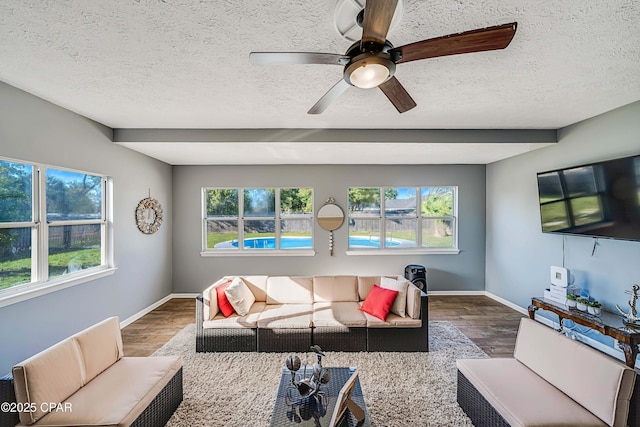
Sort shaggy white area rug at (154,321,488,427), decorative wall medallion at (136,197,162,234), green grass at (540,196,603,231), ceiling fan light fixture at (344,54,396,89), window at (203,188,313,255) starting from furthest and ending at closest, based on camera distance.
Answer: window at (203,188,313,255)
decorative wall medallion at (136,197,162,234)
green grass at (540,196,603,231)
shaggy white area rug at (154,321,488,427)
ceiling fan light fixture at (344,54,396,89)

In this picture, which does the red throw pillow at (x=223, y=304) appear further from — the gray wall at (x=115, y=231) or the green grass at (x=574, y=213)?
the green grass at (x=574, y=213)

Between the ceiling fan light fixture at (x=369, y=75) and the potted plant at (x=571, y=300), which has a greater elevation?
the ceiling fan light fixture at (x=369, y=75)

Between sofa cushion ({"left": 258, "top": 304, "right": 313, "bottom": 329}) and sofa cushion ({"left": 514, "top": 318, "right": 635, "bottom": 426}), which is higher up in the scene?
sofa cushion ({"left": 514, "top": 318, "right": 635, "bottom": 426})

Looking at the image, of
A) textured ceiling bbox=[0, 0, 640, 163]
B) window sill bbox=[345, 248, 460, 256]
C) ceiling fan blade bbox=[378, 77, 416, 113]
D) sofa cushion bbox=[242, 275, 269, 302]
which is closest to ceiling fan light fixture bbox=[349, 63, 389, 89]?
ceiling fan blade bbox=[378, 77, 416, 113]

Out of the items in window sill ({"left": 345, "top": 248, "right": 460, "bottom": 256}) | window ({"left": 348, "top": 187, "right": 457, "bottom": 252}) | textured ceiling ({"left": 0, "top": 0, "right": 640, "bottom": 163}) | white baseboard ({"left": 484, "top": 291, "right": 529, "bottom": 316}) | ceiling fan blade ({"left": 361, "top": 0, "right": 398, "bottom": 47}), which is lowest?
white baseboard ({"left": 484, "top": 291, "right": 529, "bottom": 316})

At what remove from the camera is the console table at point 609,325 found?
2271mm

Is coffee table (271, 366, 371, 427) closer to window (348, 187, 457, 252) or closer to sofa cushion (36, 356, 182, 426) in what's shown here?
sofa cushion (36, 356, 182, 426)

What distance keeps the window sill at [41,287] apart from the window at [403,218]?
402cm

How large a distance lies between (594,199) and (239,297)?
164 inches

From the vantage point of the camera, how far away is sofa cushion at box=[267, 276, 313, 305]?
A: 11.7ft

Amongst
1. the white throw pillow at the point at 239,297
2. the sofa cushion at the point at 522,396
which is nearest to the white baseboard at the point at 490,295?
the sofa cushion at the point at 522,396

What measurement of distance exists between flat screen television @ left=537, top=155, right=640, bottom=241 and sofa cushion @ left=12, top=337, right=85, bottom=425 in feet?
15.8

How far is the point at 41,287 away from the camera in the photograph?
2.61m

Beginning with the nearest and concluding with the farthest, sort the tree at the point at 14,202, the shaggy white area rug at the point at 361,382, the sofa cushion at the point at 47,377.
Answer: the sofa cushion at the point at 47,377, the shaggy white area rug at the point at 361,382, the tree at the point at 14,202
